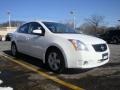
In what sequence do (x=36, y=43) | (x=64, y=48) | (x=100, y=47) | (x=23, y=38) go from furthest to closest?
(x=23, y=38)
(x=36, y=43)
(x=100, y=47)
(x=64, y=48)

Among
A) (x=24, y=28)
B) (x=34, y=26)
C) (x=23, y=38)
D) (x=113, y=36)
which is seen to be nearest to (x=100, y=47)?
(x=34, y=26)

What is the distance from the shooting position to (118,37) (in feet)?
84.2

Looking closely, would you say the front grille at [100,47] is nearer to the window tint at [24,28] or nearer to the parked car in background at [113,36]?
the window tint at [24,28]

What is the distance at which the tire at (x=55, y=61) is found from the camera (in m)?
7.34

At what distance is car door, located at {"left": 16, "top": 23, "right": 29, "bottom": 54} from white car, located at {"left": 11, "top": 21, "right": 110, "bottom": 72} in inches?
15.3

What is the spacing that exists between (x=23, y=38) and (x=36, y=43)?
4.33 feet

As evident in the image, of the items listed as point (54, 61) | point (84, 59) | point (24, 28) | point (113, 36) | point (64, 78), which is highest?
point (24, 28)

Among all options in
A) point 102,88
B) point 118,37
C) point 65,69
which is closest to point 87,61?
point 65,69

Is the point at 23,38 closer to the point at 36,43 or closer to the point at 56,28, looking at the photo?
the point at 36,43

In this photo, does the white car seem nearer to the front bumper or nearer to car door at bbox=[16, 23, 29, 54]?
the front bumper

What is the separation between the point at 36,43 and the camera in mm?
8445

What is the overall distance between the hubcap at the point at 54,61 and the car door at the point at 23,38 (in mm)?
1830

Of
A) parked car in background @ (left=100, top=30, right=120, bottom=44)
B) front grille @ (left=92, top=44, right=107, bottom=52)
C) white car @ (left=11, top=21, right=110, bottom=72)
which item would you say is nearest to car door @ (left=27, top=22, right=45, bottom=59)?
white car @ (left=11, top=21, right=110, bottom=72)

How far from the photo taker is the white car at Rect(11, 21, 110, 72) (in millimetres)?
7055
